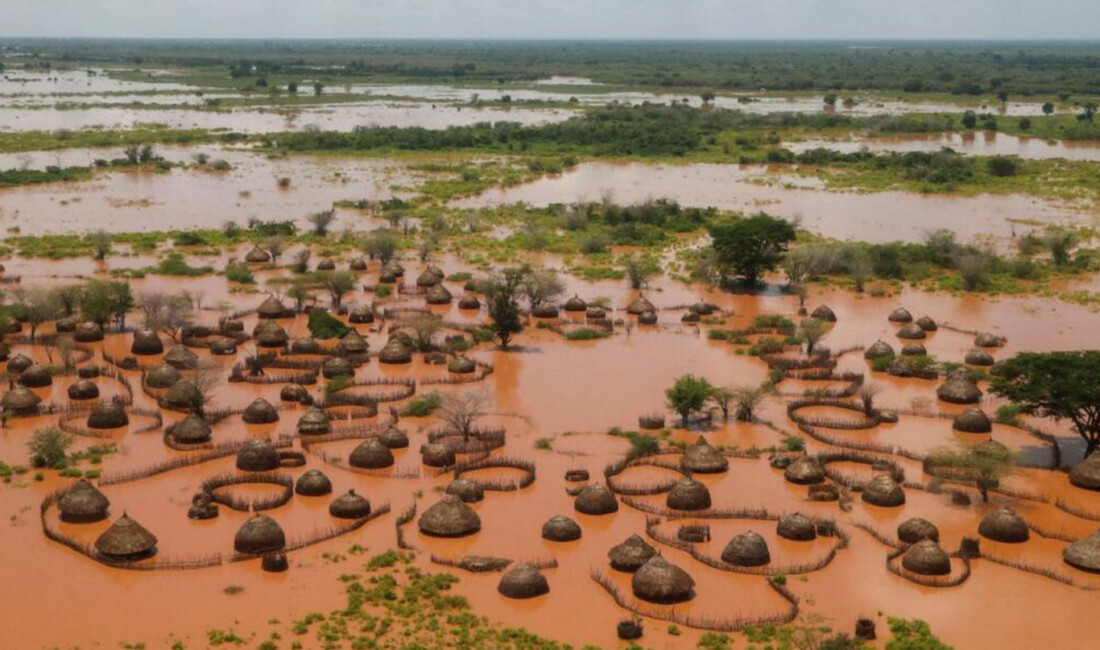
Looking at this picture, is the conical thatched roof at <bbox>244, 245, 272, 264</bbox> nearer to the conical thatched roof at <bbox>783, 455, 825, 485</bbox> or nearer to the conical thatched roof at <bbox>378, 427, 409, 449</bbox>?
the conical thatched roof at <bbox>378, 427, 409, 449</bbox>

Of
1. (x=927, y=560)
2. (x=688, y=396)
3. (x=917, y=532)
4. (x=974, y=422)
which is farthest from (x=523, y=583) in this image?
(x=974, y=422)

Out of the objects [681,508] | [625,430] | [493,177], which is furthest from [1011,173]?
[681,508]

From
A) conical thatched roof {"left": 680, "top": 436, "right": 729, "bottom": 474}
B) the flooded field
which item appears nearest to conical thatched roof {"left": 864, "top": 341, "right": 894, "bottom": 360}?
the flooded field

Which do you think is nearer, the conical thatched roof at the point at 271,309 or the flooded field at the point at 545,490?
the flooded field at the point at 545,490

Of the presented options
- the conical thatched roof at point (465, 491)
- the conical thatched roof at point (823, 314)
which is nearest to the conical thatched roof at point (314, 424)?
the conical thatched roof at point (465, 491)

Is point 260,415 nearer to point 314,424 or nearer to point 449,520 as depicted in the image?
point 314,424

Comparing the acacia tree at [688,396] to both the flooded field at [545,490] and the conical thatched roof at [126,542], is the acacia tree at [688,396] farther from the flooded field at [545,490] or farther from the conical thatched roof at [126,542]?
the conical thatched roof at [126,542]
